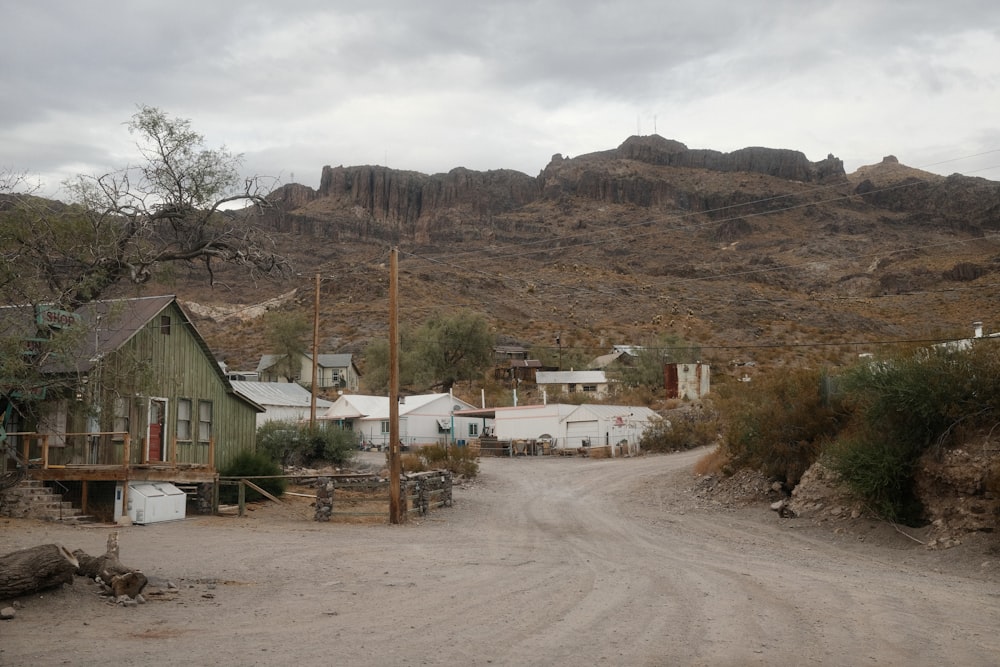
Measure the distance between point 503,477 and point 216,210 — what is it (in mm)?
19889

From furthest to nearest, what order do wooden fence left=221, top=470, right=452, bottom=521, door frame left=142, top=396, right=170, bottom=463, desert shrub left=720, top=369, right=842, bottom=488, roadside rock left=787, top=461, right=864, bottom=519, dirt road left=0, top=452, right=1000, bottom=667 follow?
door frame left=142, top=396, right=170, bottom=463
desert shrub left=720, top=369, right=842, bottom=488
wooden fence left=221, top=470, right=452, bottom=521
roadside rock left=787, top=461, right=864, bottom=519
dirt road left=0, top=452, right=1000, bottom=667

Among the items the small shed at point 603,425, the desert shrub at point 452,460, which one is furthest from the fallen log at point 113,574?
the small shed at point 603,425

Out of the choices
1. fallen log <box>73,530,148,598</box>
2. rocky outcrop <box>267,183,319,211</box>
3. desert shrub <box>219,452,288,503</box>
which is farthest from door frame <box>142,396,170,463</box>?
rocky outcrop <box>267,183,319,211</box>

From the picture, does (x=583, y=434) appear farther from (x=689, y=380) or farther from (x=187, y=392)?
(x=187, y=392)

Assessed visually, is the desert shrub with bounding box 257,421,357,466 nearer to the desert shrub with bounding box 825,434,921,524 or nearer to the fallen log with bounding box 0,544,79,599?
the desert shrub with bounding box 825,434,921,524

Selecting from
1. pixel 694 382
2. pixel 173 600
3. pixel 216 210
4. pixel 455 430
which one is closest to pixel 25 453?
pixel 216 210

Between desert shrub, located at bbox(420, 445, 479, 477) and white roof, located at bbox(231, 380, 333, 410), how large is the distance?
52.8ft

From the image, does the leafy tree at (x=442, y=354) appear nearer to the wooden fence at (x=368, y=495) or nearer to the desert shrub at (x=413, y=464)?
the desert shrub at (x=413, y=464)

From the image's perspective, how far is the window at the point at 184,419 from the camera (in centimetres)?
2383

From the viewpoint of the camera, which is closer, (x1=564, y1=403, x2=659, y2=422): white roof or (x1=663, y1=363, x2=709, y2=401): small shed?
(x1=564, y1=403, x2=659, y2=422): white roof

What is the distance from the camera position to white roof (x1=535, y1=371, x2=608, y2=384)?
222ft

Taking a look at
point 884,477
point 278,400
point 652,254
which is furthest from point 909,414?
point 652,254

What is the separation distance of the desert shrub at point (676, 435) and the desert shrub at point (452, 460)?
12.2 m

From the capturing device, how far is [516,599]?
10305 mm
